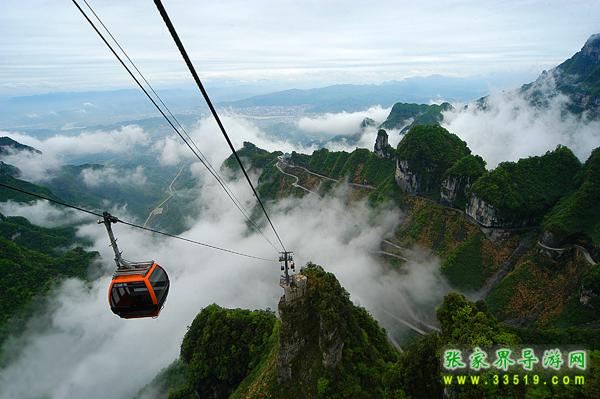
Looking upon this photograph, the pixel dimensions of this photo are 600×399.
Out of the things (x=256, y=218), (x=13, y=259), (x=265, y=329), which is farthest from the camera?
(x=256, y=218)

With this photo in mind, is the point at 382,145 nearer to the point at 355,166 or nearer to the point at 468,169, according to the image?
the point at 355,166

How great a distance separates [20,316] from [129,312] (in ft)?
331

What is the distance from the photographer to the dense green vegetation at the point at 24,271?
85188 millimetres

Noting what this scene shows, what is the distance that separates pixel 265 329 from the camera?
2142 inches

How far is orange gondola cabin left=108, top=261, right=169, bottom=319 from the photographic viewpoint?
1459 cm

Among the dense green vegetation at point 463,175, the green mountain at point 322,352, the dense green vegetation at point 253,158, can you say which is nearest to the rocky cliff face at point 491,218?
the dense green vegetation at point 463,175

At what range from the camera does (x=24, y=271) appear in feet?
309

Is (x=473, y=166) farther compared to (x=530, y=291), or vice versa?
(x=473, y=166)

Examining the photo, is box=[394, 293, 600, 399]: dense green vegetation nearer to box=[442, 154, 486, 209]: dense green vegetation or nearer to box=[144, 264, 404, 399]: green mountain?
box=[144, 264, 404, 399]: green mountain

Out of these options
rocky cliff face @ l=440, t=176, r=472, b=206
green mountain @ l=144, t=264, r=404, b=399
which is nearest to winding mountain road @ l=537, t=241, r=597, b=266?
rocky cliff face @ l=440, t=176, r=472, b=206

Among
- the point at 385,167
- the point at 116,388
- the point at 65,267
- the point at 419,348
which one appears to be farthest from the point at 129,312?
the point at 65,267

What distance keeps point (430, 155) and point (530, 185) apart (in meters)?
26.4

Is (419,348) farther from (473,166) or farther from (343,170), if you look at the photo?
(343,170)

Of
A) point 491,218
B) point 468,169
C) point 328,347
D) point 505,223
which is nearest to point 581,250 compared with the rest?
point 505,223
